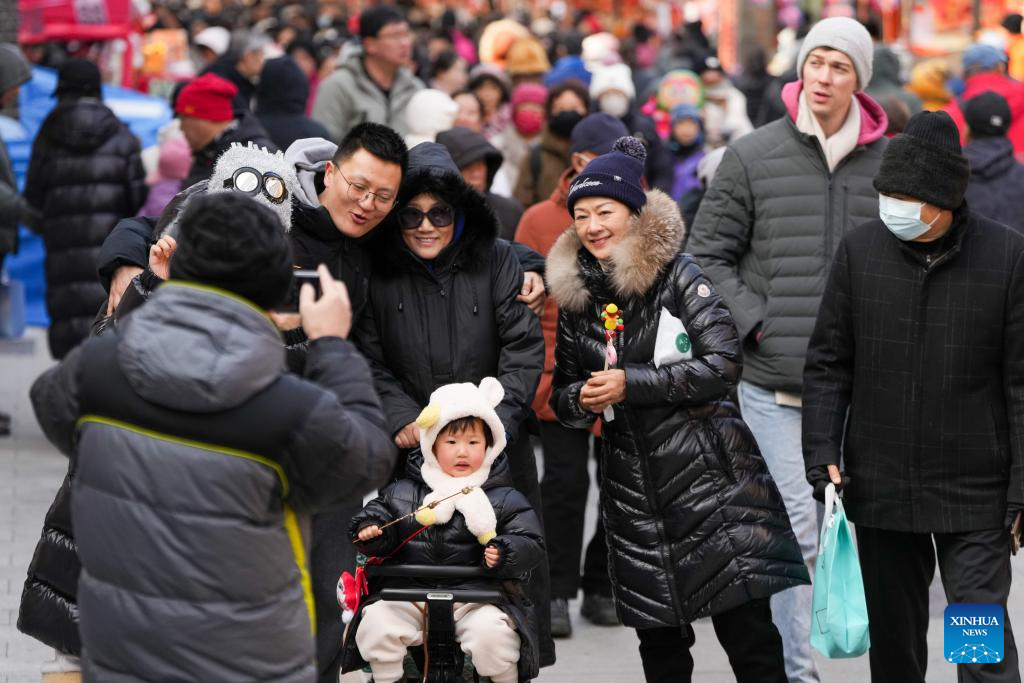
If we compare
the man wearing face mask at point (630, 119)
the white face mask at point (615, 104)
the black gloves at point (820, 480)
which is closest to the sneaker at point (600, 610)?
the black gloves at point (820, 480)

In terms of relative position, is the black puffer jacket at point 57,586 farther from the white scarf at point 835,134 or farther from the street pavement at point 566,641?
the white scarf at point 835,134

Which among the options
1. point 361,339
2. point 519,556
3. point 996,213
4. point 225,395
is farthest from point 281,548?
point 996,213

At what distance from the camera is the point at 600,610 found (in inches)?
282

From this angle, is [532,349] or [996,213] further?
[996,213]

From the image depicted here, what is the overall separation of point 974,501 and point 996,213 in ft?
13.6

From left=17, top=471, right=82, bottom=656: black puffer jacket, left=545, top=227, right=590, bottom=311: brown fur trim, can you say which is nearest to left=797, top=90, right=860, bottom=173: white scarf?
left=545, top=227, right=590, bottom=311: brown fur trim

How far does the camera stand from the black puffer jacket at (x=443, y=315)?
5332 mm

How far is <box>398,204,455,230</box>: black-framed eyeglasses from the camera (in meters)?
5.30

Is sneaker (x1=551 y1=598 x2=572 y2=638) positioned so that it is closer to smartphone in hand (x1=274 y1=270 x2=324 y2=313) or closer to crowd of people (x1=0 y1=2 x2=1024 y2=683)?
crowd of people (x1=0 y1=2 x2=1024 y2=683)

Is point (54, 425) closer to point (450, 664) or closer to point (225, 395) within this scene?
point (225, 395)

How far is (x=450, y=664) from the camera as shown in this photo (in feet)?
16.4

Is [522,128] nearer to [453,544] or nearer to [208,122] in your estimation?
[208,122]

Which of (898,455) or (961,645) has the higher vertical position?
(898,455)

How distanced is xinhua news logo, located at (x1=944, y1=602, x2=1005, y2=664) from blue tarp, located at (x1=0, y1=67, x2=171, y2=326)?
26.4ft
